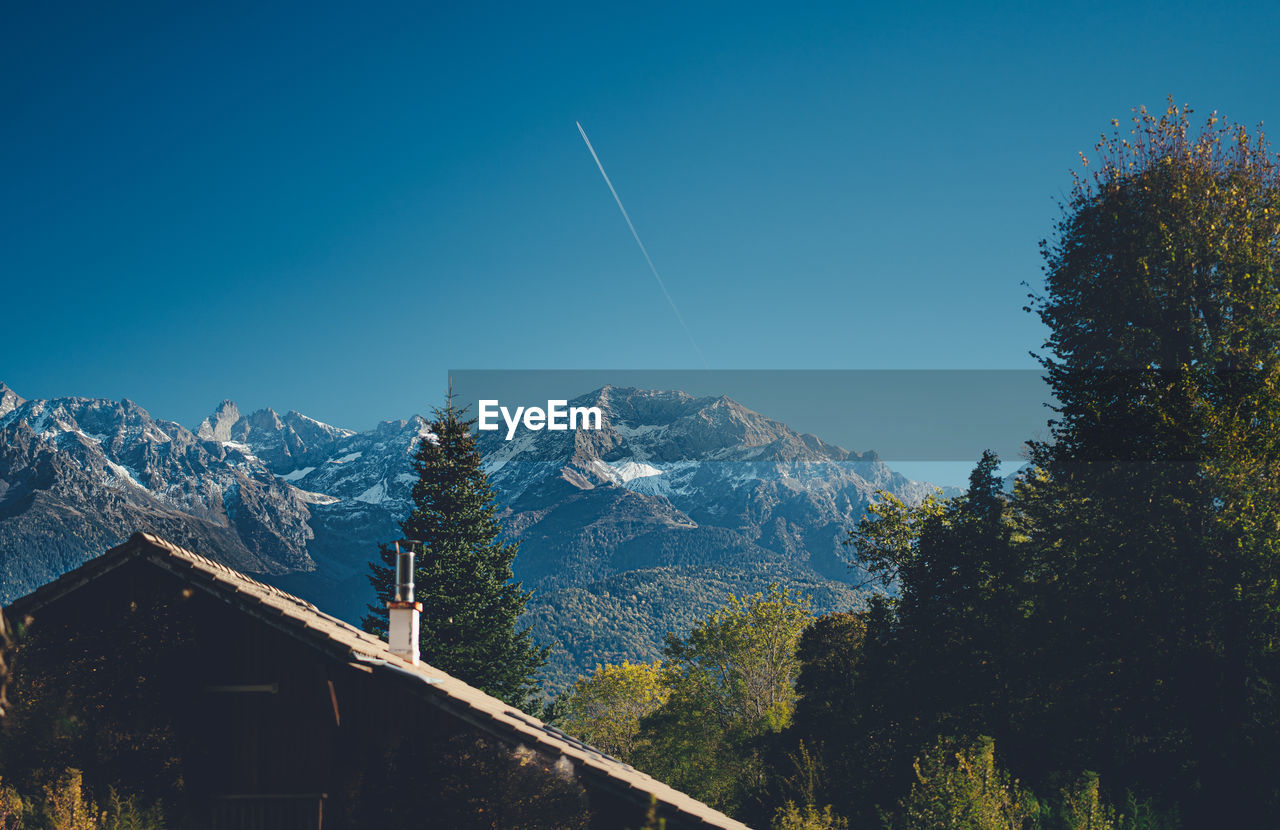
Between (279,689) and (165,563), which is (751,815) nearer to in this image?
(279,689)

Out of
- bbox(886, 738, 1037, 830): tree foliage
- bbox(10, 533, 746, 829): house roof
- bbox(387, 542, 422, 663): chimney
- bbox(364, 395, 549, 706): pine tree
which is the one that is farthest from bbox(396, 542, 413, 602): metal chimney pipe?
bbox(364, 395, 549, 706): pine tree

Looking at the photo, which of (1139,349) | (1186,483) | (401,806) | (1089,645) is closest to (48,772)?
(401,806)

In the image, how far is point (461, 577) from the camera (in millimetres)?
35500

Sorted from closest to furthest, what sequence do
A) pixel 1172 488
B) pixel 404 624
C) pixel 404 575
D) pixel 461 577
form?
pixel 404 575
pixel 404 624
pixel 1172 488
pixel 461 577

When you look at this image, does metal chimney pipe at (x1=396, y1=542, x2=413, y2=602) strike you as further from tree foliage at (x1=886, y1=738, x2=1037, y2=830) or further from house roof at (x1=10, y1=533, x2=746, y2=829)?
tree foliage at (x1=886, y1=738, x2=1037, y2=830)

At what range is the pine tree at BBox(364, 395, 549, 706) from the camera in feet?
112

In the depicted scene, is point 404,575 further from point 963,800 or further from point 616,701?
point 616,701

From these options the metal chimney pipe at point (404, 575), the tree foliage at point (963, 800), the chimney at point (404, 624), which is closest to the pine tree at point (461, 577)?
the chimney at point (404, 624)

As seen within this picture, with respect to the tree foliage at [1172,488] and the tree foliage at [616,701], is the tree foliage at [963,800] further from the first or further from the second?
the tree foliage at [616,701]

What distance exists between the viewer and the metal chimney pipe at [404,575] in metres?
14.8

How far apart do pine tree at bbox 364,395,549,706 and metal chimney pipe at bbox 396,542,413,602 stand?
1879 cm

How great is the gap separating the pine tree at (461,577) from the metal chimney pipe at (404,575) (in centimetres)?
1879

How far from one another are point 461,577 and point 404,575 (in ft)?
70.0

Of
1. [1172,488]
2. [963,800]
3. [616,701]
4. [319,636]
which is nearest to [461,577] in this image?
[319,636]
